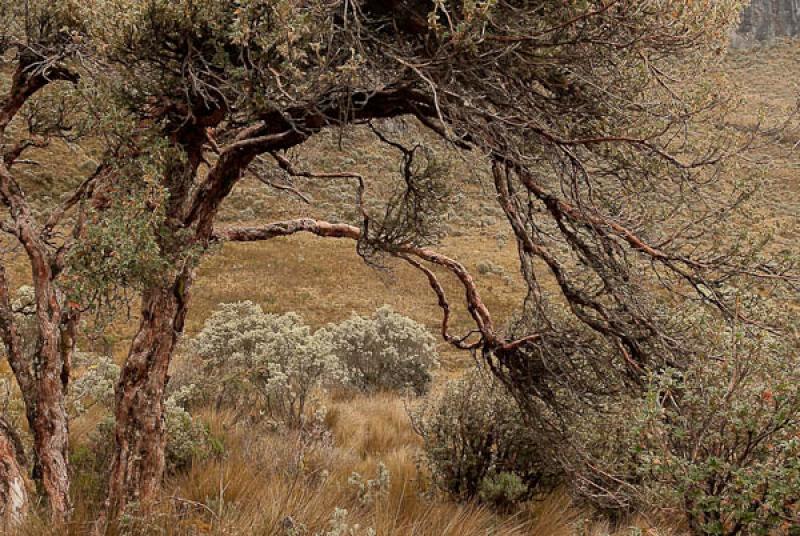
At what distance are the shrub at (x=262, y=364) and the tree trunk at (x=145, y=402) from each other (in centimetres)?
158

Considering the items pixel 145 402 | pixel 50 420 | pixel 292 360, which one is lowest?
pixel 292 360

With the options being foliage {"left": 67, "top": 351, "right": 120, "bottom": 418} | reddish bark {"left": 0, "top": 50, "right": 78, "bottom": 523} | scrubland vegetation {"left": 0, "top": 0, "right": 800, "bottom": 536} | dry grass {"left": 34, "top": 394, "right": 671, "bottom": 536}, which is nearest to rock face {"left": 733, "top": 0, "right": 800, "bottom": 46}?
dry grass {"left": 34, "top": 394, "right": 671, "bottom": 536}

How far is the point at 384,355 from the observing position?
45.9 ft

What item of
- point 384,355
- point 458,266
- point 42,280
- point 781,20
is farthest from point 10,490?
point 781,20

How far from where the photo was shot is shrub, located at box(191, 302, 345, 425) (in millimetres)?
7367

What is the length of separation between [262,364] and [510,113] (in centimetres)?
649

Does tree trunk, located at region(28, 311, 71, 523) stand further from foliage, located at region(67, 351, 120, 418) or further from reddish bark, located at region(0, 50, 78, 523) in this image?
foliage, located at region(67, 351, 120, 418)

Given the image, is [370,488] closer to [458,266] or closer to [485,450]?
[485,450]

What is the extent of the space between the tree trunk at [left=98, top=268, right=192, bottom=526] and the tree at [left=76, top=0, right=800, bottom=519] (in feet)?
0.04

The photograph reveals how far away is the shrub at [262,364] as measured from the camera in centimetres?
737

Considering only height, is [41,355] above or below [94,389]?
above

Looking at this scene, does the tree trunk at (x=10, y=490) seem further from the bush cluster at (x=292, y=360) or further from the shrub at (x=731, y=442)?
the shrub at (x=731, y=442)

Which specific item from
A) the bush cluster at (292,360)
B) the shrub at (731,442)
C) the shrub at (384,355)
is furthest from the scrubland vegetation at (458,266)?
the shrub at (384,355)

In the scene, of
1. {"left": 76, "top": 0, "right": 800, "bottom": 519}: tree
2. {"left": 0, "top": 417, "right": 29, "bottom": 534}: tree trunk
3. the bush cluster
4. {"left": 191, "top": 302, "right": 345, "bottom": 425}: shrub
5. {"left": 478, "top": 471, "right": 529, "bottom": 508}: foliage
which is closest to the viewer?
{"left": 76, "top": 0, "right": 800, "bottom": 519}: tree
